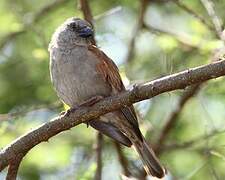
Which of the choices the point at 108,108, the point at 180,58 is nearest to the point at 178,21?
the point at 180,58

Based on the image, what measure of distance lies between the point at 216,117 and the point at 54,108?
A: 188 centimetres

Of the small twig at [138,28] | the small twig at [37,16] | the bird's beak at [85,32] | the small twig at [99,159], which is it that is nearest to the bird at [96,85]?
the bird's beak at [85,32]

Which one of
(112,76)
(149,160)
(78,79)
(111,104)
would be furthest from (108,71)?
(111,104)

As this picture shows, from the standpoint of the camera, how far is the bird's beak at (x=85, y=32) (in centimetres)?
575

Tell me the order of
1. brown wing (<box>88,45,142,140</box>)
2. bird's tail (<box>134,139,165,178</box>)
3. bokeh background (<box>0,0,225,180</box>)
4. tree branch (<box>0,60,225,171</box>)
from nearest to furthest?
tree branch (<box>0,60,225,171</box>), brown wing (<box>88,45,142,140</box>), bird's tail (<box>134,139,165,178</box>), bokeh background (<box>0,0,225,180</box>)

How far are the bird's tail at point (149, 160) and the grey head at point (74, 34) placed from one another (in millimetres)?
954

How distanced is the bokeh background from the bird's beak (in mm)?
745

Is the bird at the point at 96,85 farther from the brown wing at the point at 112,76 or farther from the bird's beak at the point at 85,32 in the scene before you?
the bird's beak at the point at 85,32

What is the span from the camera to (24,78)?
7680 mm

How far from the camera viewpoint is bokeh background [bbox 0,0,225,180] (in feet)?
22.1

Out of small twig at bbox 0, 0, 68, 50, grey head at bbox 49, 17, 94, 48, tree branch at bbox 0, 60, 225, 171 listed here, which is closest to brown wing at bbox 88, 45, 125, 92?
grey head at bbox 49, 17, 94, 48

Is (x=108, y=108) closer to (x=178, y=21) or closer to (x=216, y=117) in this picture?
(x=216, y=117)

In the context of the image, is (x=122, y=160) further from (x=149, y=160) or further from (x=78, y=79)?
(x=78, y=79)

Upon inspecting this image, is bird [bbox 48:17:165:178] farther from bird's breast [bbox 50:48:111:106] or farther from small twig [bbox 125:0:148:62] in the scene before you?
small twig [bbox 125:0:148:62]
